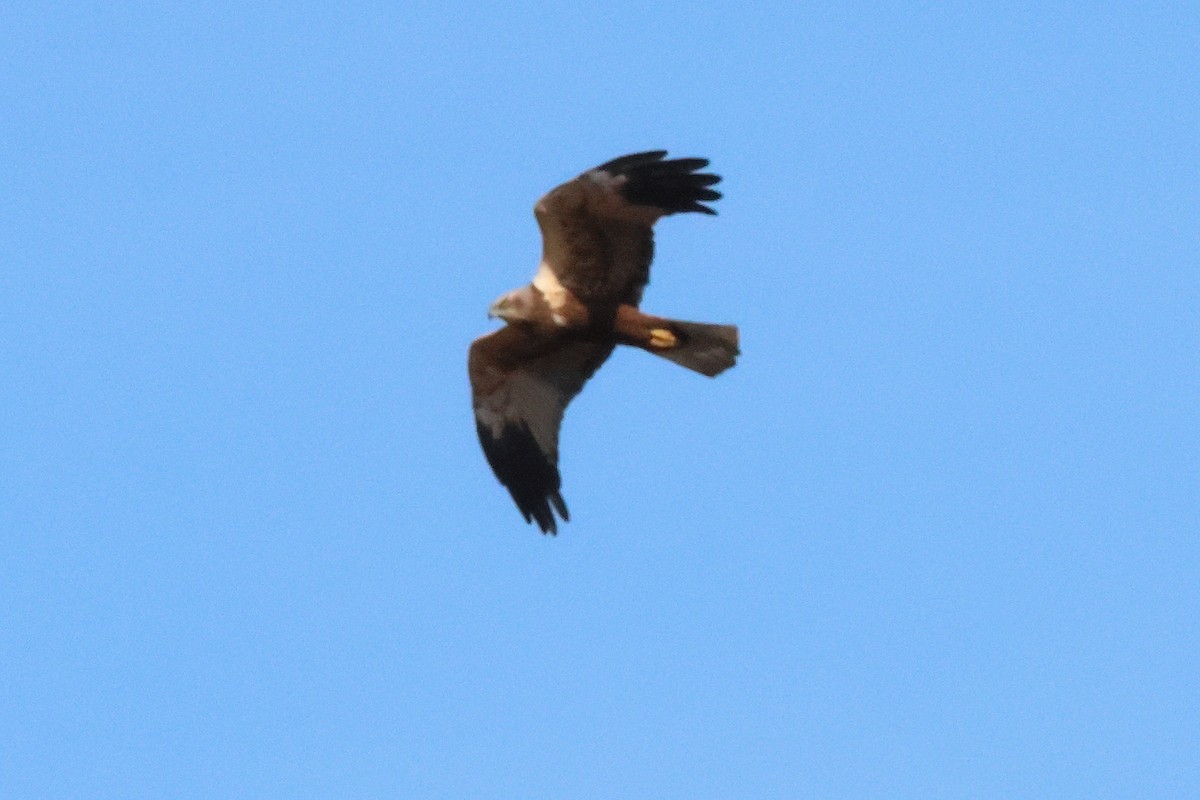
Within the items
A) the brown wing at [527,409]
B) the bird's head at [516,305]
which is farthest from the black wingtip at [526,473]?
the bird's head at [516,305]

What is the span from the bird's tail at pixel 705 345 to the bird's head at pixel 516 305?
83cm

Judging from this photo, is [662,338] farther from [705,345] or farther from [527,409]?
[527,409]

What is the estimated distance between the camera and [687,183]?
14.4 m

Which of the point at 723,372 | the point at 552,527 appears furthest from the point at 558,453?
the point at 723,372

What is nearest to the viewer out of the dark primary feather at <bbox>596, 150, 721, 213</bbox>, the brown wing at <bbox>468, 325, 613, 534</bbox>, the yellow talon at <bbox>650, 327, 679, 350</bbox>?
the dark primary feather at <bbox>596, 150, 721, 213</bbox>

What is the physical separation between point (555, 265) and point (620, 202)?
0.62 metres

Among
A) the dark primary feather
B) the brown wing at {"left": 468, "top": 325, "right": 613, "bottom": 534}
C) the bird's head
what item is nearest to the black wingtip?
the brown wing at {"left": 468, "top": 325, "right": 613, "bottom": 534}

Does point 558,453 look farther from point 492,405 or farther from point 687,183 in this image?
point 687,183

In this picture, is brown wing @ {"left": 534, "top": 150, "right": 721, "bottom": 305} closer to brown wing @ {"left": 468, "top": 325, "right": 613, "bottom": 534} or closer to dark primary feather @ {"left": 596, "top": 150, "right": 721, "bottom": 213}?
dark primary feather @ {"left": 596, "top": 150, "right": 721, "bottom": 213}

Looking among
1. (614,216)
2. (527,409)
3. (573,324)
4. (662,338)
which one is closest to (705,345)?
(662,338)

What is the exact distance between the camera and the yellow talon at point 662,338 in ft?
48.8

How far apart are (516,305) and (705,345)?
1.18m

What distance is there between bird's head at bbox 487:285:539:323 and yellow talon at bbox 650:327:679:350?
740mm

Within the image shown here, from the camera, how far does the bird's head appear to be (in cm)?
1494
